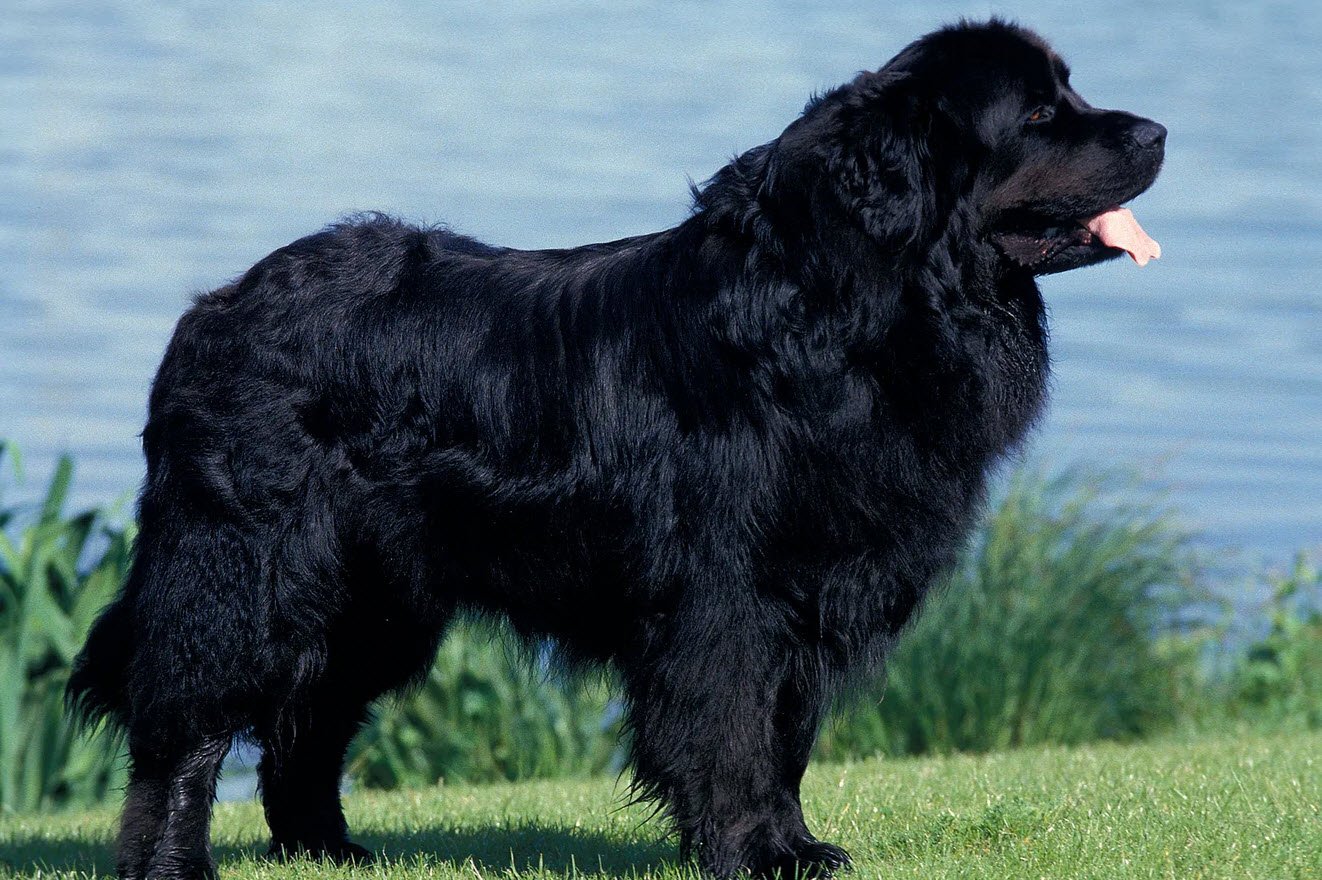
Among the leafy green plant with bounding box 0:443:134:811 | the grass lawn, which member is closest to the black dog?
the grass lawn

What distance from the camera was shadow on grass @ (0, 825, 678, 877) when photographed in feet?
15.5

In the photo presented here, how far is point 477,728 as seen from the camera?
320 inches

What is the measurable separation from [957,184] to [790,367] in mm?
634

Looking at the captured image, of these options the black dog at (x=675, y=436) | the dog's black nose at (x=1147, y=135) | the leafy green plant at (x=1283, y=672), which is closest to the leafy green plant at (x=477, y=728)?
the black dog at (x=675, y=436)

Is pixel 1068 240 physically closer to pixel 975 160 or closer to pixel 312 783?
pixel 975 160

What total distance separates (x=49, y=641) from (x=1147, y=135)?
18.0 feet

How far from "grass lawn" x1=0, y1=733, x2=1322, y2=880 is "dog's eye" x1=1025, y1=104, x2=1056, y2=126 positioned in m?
1.90

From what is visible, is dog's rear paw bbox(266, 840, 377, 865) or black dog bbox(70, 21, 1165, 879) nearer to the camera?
black dog bbox(70, 21, 1165, 879)

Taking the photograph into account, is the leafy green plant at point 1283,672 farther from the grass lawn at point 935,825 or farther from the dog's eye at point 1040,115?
the dog's eye at point 1040,115

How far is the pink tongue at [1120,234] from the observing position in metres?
4.23

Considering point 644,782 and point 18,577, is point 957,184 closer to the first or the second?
point 644,782

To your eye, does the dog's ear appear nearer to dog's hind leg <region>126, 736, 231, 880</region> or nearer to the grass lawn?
the grass lawn

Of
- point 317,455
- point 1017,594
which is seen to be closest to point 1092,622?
point 1017,594

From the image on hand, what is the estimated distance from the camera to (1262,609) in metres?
9.10
